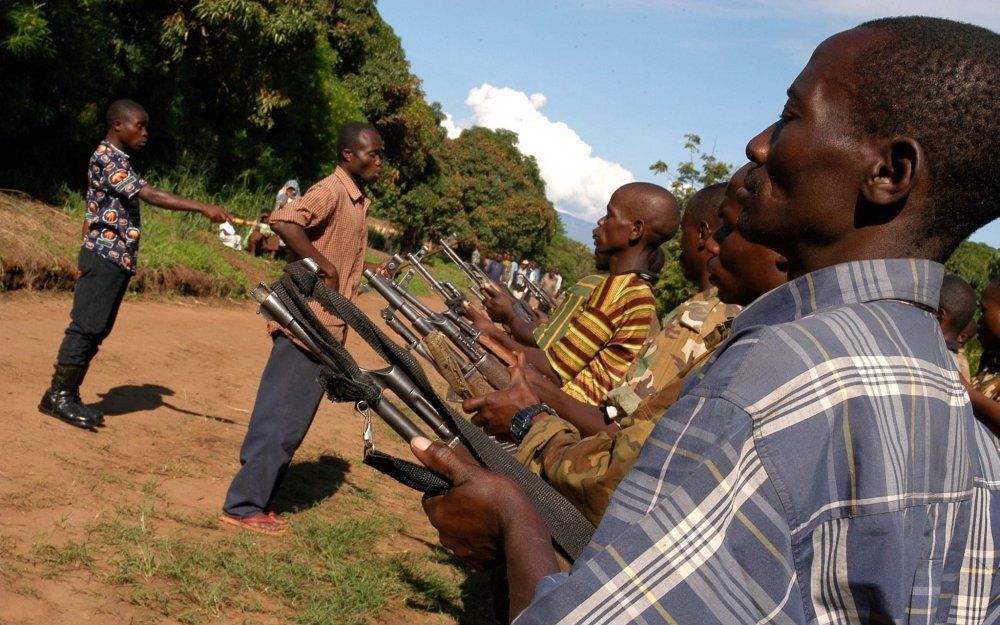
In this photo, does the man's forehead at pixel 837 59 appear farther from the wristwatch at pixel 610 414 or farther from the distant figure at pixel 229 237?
the distant figure at pixel 229 237

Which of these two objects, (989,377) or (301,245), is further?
(989,377)

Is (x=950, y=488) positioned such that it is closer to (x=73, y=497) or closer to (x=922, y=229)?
(x=922, y=229)

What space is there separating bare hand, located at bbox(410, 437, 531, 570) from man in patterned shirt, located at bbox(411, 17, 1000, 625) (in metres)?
0.40

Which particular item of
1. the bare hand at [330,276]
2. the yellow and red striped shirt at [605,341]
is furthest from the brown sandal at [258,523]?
the yellow and red striped shirt at [605,341]

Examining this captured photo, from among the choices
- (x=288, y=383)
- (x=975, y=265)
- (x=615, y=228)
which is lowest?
(x=288, y=383)

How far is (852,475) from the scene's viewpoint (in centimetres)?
100

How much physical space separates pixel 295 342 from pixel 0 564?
1608 mm

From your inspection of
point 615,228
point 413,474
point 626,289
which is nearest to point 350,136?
point 615,228

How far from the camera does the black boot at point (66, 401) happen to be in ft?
17.9

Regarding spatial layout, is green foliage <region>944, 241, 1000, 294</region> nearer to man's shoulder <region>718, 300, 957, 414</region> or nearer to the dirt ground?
the dirt ground

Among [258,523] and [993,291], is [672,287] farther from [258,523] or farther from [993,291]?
[258,523]

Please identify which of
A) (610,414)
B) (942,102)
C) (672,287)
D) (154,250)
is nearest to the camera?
(942,102)

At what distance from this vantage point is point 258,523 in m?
4.55

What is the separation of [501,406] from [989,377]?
321cm
